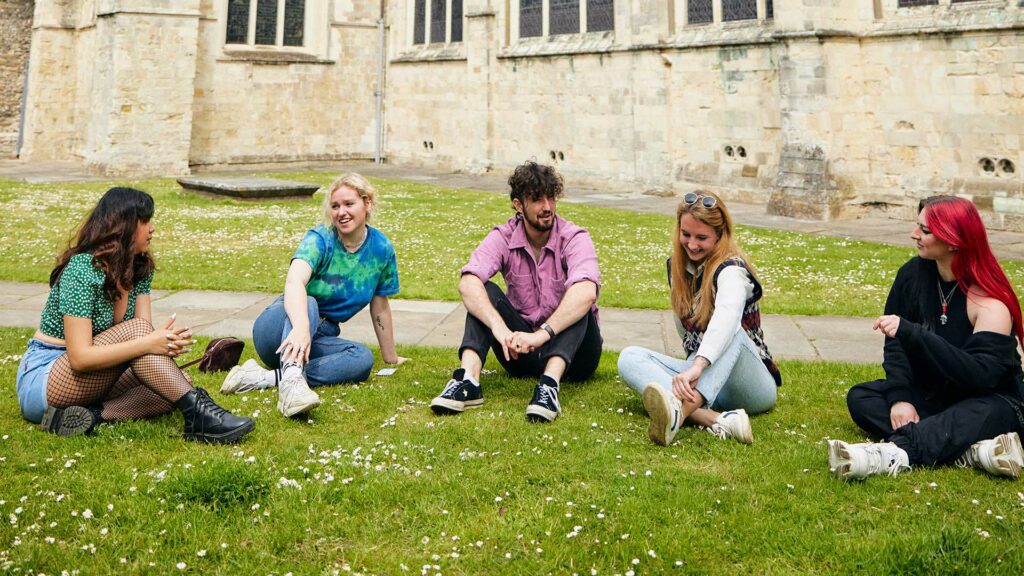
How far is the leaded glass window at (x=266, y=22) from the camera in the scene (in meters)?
24.0

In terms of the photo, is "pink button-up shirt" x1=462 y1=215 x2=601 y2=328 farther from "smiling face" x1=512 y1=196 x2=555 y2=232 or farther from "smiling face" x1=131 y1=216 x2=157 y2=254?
"smiling face" x1=131 y1=216 x2=157 y2=254

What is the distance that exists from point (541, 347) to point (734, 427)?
4.08 ft

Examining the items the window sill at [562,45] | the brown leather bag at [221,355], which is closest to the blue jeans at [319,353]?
the brown leather bag at [221,355]

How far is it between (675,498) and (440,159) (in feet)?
67.2

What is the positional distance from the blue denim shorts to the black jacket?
3.79 metres

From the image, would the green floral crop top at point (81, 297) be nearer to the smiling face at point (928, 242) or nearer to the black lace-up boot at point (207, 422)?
the black lace-up boot at point (207, 422)

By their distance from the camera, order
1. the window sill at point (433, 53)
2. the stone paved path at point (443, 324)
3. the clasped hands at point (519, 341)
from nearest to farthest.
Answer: the clasped hands at point (519, 341), the stone paved path at point (443, 324), the window sill at point (433, 53)

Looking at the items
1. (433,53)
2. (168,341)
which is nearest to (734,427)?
(168,341)

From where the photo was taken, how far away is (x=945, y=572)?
296 cm

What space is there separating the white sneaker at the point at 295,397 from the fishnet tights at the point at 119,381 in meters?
0.45

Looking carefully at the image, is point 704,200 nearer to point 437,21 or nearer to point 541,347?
point 541,347

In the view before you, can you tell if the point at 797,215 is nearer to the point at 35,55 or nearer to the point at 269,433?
the point at 269,433

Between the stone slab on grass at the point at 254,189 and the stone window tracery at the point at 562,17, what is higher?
the stone window tracery at the point at 562,17

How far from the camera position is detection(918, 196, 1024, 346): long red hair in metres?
Result: 4.02
